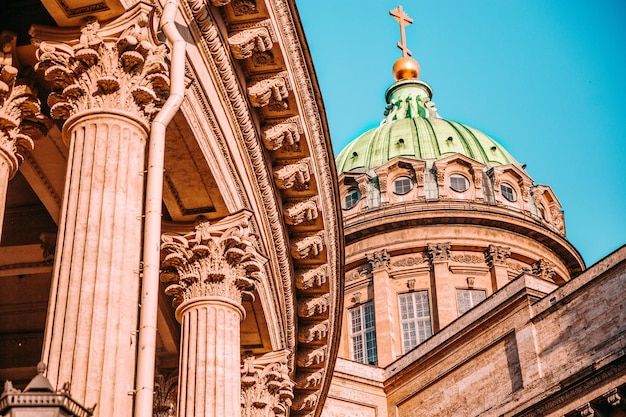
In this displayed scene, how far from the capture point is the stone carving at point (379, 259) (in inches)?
2170

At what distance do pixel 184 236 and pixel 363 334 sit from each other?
38.0 meters

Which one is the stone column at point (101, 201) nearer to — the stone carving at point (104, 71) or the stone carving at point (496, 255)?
the stone carving at point (104, 71)

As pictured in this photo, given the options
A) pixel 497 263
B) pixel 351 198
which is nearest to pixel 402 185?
pixel 351 198

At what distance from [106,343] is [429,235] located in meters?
45.0

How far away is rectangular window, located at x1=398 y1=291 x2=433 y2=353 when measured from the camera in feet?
176

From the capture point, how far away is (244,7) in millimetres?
16844

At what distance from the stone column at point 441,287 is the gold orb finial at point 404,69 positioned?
19.6m

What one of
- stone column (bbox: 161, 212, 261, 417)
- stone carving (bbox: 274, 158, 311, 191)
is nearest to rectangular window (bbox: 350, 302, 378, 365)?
stone carving (bbox: 274, 158, 311, 191)

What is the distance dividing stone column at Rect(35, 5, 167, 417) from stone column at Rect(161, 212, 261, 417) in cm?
369

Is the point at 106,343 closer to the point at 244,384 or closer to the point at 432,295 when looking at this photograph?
the point at 244,384

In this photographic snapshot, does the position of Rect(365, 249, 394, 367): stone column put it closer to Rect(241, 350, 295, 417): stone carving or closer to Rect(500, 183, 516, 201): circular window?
Rect(500, 183, 516, 201): circular window

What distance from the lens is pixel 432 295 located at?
54.1m

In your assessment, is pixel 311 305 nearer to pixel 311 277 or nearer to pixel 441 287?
pixel 311 277

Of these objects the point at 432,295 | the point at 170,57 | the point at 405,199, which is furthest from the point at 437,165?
the point at 170,57
